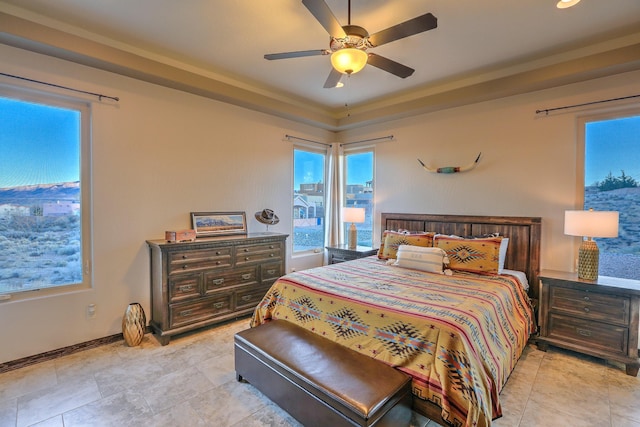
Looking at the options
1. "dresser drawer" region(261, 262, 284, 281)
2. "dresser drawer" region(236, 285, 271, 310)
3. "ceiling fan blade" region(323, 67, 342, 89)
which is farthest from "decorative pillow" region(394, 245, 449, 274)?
"ceiling fan blade" region(323, 67, 342, 89)

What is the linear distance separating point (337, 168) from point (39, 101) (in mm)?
3733

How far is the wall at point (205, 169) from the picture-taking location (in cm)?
278

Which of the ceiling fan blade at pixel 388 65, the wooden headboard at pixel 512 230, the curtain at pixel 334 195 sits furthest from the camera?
the curtain at pixel 334 195

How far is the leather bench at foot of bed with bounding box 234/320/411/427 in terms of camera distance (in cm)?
155

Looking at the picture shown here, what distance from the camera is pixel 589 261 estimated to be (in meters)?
2.70

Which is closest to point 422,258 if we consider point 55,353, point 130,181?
point 130,181

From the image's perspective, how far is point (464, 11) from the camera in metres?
2.31

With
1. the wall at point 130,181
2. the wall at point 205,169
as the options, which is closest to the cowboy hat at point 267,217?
the wall at point 205,169

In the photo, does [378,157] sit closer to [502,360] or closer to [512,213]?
[512,213]

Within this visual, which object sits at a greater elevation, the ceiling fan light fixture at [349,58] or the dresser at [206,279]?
the ceiling fan light fixture at [349,58]

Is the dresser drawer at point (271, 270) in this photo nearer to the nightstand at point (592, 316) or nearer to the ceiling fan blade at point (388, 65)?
the ceiling fan blade at point (388, 65)

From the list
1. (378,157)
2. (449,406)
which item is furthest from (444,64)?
(449,406)

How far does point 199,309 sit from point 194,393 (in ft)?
3.60

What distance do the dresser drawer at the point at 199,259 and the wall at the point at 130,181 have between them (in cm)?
48
